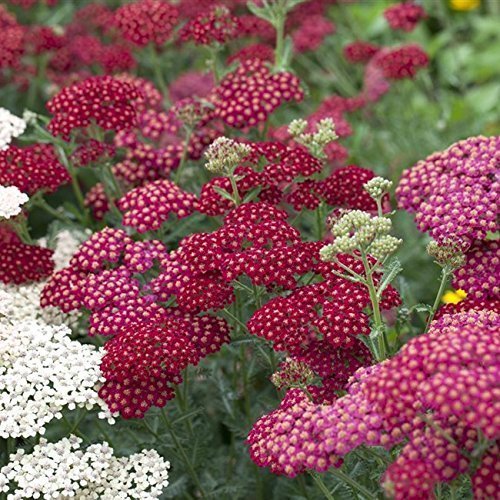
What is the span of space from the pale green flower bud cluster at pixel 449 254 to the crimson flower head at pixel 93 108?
66.8 inches

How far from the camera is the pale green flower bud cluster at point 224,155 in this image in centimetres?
400

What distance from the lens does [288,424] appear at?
3.22 m

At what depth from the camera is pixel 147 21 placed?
5.48 m

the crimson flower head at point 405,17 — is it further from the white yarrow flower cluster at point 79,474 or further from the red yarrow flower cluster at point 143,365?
the white yarrow flower cluster at point 79,474

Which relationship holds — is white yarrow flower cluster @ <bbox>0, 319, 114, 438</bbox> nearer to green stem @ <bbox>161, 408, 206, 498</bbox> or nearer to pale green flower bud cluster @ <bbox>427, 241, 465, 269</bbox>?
green stem @ <bbox>161, 408, 206, 498</bbox>

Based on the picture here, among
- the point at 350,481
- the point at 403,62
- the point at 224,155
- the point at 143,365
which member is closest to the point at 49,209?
the point at 224,155

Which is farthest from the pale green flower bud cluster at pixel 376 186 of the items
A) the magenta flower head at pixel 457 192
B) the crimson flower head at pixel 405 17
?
the crimson flower head at pixel 405 17

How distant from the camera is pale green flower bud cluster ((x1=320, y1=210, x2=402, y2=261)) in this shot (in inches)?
131

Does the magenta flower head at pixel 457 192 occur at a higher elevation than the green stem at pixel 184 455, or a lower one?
higher

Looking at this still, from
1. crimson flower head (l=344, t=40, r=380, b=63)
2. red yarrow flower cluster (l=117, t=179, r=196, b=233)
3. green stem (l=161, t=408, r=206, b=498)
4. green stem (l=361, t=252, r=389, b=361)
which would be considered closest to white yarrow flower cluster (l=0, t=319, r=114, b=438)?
green stem (l=161, t=408, r=206, b=498)

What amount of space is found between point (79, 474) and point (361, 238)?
→ 1305mm

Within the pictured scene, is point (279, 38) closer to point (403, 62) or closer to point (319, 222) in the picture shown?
point (403, 62)

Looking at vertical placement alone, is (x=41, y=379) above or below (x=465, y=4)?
above

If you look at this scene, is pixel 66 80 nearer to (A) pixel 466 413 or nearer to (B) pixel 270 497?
(B) pixel 270 497
